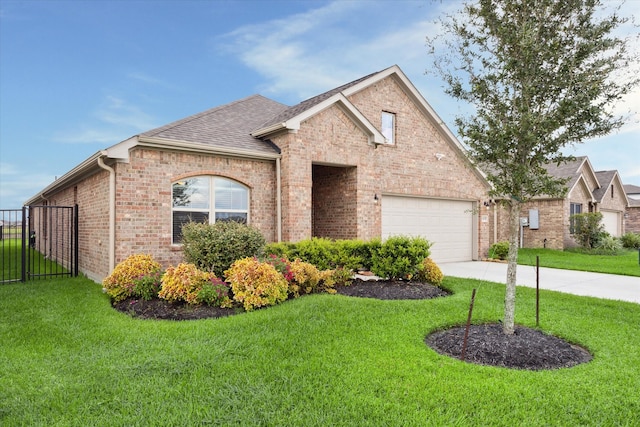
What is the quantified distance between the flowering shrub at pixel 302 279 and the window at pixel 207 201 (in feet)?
10.1

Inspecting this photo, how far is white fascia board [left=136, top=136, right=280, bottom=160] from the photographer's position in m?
9.15

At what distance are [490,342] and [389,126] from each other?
9.76 m

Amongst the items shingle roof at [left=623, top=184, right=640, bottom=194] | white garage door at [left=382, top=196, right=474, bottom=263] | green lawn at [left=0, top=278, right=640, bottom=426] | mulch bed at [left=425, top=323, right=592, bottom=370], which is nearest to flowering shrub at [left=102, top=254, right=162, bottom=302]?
green lawn at [left=0, top=278, right=640, bottom=426]

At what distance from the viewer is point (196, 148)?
9766 mm

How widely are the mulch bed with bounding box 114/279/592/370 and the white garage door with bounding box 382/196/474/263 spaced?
7273mm

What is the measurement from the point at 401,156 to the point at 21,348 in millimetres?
11441

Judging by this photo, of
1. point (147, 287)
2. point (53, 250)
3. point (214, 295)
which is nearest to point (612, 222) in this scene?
point (214, 295)

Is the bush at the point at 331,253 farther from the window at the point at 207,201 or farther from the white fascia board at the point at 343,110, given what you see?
the white fascia board at the point at 343,110

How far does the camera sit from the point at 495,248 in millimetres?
16250

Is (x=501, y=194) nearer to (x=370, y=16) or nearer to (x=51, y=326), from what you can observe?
(x=51, y=326)

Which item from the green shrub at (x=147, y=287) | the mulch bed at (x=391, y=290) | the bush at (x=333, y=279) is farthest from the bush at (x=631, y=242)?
the green shrub at (x=147, y=287)

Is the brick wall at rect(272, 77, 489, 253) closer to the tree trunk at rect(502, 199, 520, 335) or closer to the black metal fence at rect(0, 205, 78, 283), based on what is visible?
the tree trunk at rect(502, 199, 520, 335)

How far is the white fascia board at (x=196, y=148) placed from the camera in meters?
9.15

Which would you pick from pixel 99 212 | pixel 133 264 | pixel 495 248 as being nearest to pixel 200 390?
pixel 133 264
